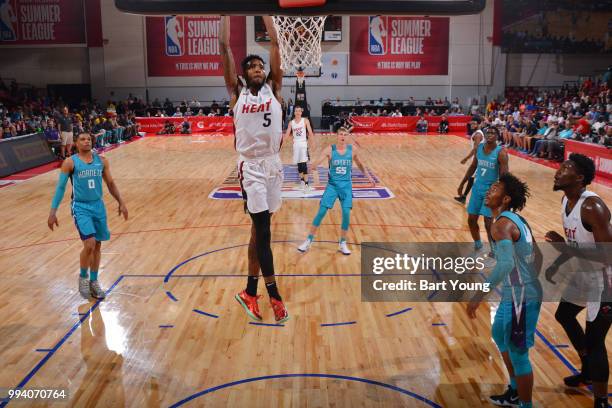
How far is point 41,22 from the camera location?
2909 cm

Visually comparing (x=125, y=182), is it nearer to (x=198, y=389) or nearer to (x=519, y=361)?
(x=198, y=389)

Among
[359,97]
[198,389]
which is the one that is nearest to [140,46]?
[359,97]

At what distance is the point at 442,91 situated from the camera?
30594 millimetres

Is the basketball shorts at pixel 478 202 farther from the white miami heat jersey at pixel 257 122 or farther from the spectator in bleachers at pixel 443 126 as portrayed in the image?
the spectator in bleachers at pixel 443 126

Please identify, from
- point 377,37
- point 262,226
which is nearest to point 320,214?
point 262,226

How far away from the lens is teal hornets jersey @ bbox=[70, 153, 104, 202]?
233 inches

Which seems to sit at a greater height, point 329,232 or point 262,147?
point 262,147

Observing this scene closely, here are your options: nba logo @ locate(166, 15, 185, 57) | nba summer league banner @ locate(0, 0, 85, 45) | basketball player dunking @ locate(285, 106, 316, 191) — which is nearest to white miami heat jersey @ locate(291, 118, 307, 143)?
basketball player dunking @ locate(285, 106, 316, 191)

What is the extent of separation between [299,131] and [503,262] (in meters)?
8.88

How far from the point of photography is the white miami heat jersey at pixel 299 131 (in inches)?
477

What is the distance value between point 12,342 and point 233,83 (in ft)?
10.2

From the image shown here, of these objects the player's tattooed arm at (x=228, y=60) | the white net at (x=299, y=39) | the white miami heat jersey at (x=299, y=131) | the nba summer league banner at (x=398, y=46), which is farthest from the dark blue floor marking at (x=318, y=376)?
the nba summer league banner at (x=398, y=46)

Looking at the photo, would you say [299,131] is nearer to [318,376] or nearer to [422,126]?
[318,376]

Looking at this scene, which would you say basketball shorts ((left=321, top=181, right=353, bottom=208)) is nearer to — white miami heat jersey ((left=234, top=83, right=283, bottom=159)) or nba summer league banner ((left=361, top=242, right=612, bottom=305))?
nba summer league banner ((left=361, top=242, right=612, bottom=305))
